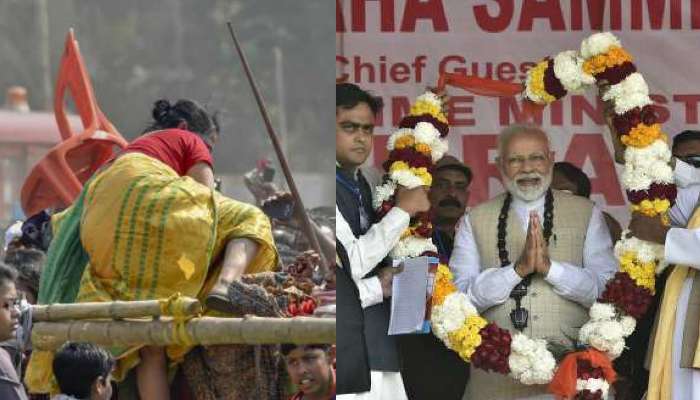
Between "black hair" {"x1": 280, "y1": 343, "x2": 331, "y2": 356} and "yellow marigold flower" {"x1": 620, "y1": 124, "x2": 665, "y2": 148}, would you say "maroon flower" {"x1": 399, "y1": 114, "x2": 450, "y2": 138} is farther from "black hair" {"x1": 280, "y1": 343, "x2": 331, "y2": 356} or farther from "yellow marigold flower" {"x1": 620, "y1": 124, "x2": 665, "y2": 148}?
"black hair" {"x1": 280, "y1": 343, "x2": 331, "y2": 356}

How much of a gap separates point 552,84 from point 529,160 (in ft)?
1.12

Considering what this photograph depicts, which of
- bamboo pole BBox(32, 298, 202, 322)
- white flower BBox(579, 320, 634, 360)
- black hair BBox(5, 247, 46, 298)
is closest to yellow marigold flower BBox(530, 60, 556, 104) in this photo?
white flower BBox(579, 320, 634, 360)

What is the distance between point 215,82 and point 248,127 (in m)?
0.62

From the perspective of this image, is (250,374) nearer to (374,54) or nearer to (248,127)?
(374,54)

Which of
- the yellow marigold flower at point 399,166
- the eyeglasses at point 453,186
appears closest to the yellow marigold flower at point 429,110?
the yellow marigold flower at point 399,166

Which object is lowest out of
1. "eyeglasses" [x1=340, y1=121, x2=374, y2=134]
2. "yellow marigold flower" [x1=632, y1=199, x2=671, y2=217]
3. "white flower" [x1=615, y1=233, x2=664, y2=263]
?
"white flower" [x1=615, y1=233, x2=664, y2=263]

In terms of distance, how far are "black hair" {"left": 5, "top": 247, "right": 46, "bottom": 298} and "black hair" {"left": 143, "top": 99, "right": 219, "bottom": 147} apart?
1.26m

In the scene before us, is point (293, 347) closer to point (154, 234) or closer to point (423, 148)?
point (154, 234)

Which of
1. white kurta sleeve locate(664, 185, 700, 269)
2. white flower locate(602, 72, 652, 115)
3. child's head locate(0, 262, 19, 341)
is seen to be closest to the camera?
child's head locate(0, 262, 19, 341)

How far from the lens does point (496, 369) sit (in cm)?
766

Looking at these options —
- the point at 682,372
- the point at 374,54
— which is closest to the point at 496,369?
the point at 682,372

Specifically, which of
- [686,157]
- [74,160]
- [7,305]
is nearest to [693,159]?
[686,157]

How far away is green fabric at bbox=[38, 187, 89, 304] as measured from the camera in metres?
7.70

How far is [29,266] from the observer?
8.78m
